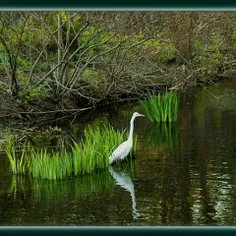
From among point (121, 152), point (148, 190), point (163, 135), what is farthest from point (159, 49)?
point (148, 190)

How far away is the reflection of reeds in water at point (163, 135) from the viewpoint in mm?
Result: 9716

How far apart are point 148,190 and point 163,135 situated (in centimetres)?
352

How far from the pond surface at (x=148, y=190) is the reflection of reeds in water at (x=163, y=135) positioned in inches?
0.6

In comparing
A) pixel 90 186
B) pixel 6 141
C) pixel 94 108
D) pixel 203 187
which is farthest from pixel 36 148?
pixel 94 108

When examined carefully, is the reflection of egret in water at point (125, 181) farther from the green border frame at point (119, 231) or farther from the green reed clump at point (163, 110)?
the green reed clump at point (163, 110)

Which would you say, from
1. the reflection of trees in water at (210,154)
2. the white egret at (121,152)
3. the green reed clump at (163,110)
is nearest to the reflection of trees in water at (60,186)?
the white egret at (121,152)

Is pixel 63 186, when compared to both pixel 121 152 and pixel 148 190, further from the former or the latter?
pixel 121 152

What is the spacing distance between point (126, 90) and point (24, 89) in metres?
2.74

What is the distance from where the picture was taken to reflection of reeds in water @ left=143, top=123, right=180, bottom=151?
972cm

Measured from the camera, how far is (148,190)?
7102mm

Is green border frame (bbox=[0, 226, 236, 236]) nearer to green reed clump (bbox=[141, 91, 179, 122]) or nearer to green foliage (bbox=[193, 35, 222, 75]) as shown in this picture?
green reed clump (bbox=[141, 91, 179, 122])

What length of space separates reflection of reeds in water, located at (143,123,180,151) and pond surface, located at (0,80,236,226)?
16 mm

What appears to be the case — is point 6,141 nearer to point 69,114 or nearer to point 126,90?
point 69,114

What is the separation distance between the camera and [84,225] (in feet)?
19.5
